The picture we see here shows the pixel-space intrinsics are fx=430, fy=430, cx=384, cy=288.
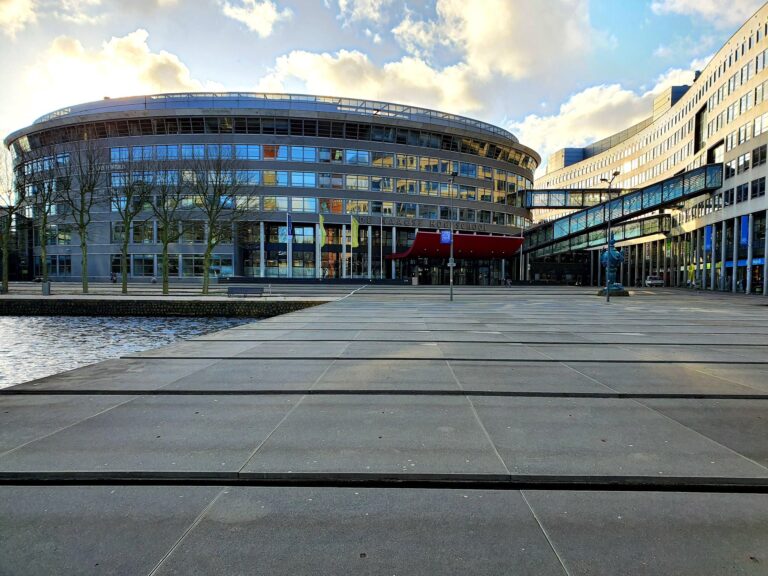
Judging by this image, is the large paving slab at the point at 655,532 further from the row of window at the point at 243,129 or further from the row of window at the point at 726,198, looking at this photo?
the row of window at the point at 243,129

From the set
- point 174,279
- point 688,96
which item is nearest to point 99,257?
point 174,279

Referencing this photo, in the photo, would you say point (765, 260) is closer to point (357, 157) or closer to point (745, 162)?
point (745, 162)

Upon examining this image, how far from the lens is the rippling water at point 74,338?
12.2m

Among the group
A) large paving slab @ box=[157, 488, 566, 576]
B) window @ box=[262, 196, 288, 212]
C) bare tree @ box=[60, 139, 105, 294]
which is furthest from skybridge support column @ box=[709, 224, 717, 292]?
bare tree @ box=[60, 139, 105, 294]

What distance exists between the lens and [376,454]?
4395mm

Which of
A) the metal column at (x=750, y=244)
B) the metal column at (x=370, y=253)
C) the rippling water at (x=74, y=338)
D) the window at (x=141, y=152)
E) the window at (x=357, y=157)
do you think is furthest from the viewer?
the metal column at (x=370, y=253)

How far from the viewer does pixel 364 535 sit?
3.06 meters

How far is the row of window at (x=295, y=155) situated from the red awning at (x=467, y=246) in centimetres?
1327

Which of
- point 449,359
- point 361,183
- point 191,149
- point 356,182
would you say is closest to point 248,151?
point 191,149

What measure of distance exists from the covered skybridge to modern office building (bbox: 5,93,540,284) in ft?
24.4

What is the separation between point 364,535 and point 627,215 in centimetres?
5030

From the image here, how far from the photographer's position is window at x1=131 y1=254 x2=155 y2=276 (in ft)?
210

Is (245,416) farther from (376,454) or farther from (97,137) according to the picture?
(97,137)

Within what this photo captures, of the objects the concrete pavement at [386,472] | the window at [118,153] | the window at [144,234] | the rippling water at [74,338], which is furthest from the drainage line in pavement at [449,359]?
the window at [118,153]
